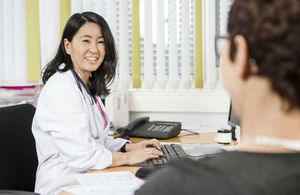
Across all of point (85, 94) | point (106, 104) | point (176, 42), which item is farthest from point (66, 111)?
point (176, 42)

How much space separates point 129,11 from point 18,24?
2.62 ft

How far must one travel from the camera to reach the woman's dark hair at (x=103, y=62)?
1747 millimetres

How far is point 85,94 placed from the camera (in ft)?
5.52

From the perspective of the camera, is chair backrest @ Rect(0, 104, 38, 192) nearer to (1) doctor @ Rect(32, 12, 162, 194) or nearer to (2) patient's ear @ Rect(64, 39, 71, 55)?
(1) doctor @ Rect(32, 12, 162, 194)

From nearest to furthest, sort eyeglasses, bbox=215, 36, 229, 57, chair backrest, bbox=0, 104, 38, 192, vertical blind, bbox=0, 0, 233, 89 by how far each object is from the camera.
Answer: eyeglasses, bbox=215, 36, 229, 57
chair backrest, bbox=0, 104, 38, 192
vertical blind, bbox=0, 0, 233, 89

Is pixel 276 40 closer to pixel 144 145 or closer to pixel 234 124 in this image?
pixel 144 145

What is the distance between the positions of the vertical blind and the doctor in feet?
2.20

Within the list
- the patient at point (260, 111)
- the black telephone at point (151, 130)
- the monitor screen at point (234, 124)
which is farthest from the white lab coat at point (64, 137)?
the patient at point (260, 111)

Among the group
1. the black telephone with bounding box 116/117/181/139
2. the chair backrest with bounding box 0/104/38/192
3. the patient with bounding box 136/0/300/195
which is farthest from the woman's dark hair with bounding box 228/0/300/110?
the black telephone with bounding box 116/117/181/139

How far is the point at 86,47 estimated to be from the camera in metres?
1.75

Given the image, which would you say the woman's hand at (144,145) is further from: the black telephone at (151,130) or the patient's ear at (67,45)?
the patient's ear at (67,45)

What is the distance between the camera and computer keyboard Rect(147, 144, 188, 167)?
1423 mm

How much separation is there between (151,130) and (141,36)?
0.77 metres

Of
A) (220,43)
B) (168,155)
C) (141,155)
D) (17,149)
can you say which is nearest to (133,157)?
(141,155)
